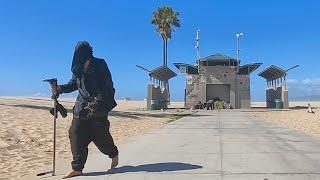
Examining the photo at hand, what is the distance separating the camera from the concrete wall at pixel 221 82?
171 ft

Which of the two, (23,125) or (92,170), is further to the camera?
(23,125)

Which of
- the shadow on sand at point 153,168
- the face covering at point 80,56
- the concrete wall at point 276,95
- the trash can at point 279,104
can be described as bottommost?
the shadow on sand at point 153,168

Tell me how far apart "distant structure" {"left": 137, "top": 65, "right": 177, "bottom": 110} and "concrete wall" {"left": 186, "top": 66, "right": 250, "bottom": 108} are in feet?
8.78

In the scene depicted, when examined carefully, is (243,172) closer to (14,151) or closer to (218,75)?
(14,151)

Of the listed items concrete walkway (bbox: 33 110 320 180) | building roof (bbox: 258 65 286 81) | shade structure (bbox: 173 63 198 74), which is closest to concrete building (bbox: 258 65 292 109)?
building roof (bbox: 258 65 286 81)

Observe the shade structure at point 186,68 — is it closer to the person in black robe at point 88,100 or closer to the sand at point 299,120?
the sand at point 299,120

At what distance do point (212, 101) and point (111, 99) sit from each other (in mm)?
42633

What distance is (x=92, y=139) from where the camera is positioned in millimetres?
7984

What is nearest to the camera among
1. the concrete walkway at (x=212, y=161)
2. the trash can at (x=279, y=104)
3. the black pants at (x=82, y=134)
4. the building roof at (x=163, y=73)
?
the concrete walkway at (x=212, y=161)

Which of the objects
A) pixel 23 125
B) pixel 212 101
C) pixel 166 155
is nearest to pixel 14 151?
pixel 166 155

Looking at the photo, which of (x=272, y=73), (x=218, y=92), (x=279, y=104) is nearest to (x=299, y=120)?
(x=279, y=104)

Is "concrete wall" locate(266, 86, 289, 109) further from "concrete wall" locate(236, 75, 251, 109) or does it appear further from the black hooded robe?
the black hooded robe

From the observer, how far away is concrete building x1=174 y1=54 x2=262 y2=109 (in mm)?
52156

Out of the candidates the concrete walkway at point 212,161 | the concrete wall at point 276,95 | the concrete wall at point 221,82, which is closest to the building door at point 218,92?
the concrete wall at point 221,82
